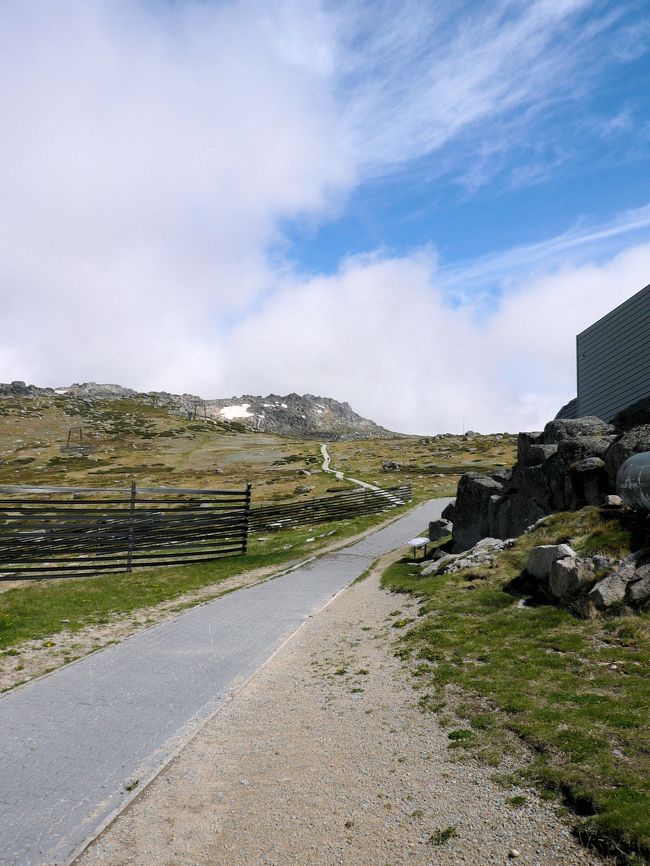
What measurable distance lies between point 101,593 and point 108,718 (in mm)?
8688

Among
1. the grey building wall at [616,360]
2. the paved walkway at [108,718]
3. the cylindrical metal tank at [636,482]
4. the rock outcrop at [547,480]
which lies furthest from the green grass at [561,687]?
the grey building wall at [616,360]

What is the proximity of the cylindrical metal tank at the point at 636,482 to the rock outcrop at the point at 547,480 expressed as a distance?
6.54 feet

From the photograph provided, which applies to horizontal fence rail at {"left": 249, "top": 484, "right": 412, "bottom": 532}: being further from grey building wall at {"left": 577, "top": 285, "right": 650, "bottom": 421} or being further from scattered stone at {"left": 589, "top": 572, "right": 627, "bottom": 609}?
scattered stone at {"left": 589, "top": 572, "right": 627, "bottom": 609}

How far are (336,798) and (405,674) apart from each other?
3632 mm

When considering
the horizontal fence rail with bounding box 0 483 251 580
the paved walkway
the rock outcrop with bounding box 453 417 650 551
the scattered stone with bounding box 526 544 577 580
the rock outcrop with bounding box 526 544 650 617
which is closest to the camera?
the paved walkway

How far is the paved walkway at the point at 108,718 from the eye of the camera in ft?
16.6

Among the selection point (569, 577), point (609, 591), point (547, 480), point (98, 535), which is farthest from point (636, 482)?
point (98, 535)

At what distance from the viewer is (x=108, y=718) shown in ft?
23.7

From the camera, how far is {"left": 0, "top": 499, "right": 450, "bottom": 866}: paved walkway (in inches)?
199

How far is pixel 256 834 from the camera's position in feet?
16.0

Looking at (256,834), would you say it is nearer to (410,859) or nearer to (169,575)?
(410,859)

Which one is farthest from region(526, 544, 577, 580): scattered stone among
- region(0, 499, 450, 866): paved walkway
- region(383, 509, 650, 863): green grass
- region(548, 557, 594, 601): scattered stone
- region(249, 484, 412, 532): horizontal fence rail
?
region(249, 484, 412, 532): horizontal fence rail

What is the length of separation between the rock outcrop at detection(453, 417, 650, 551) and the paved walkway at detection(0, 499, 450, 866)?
9.59m

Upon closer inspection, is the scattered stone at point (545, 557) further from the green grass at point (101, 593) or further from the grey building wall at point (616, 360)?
the grey building wall at point (616, 360)
